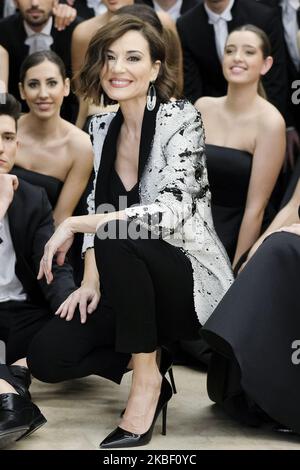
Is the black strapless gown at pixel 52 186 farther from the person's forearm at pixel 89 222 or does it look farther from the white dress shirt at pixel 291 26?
the white dress shirt at pixel 291 26

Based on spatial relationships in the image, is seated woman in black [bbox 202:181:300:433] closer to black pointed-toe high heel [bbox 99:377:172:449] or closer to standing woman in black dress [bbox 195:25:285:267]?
black pointed-toe high heel [bbox 99:377:172:449]

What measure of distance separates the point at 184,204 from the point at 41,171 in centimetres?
144

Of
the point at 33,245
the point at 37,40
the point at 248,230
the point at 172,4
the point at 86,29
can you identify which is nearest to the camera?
the point at 33,245

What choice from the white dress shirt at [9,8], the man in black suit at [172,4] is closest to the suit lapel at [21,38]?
the white dress shirt at [9,8]

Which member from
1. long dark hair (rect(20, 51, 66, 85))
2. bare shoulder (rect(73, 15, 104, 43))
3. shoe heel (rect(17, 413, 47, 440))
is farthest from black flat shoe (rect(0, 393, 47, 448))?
bare shoulder (rect(73, 15, 104, 43))

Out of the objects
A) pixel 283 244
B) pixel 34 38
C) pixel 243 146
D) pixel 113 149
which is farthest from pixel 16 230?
pixel 34 38

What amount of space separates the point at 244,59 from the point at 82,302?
1.57m

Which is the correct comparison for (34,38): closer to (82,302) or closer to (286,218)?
(286,218)

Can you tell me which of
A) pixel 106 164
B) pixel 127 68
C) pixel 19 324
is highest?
pixel 127 68

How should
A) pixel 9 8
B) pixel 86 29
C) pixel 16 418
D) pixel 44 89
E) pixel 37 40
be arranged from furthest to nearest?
1. pixel 9 8
2. pixel 37 40
3. pixel 86 29
4. pixel 44 89
5. pixel 16 418

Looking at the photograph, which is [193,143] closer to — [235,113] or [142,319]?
[142,319]

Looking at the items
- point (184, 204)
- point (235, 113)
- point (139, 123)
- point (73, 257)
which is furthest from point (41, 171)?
point (184, 204)

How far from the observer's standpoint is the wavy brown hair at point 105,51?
2939 millimetres

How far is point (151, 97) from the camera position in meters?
2.96
